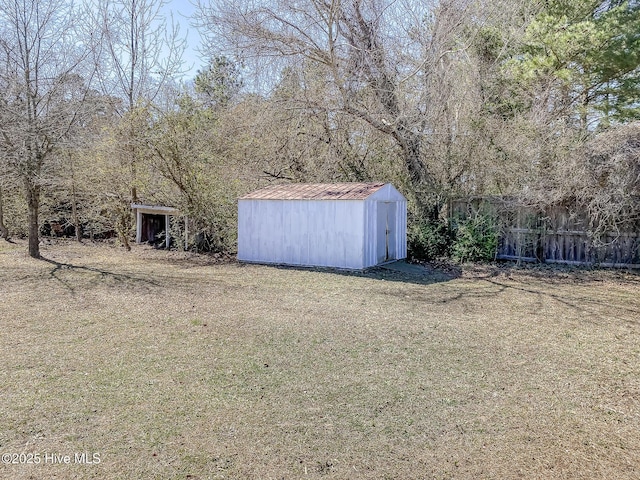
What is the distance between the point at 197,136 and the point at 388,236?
550 cm

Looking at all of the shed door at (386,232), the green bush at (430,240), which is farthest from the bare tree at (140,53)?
the green bush at (430,240)

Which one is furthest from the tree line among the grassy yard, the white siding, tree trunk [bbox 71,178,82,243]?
the grassy yard

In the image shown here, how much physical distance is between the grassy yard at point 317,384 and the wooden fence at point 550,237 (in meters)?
2.95

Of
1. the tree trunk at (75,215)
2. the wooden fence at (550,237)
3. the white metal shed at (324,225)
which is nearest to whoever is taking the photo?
the white metal shed at (324,225)

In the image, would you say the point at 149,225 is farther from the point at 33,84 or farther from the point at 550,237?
the point at 550,237

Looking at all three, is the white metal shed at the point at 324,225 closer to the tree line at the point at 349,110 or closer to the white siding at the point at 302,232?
the white siding at the point at 302,232

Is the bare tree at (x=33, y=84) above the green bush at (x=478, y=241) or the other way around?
above

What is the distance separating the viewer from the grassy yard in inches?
99.3

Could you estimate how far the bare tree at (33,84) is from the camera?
28.1ft

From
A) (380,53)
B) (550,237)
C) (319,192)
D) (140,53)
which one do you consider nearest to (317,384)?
(319,192)

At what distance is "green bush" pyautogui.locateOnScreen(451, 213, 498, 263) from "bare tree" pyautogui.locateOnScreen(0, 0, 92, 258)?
8.75 m

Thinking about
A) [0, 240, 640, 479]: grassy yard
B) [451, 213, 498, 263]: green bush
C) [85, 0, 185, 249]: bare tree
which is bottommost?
[0, 240, 640, 479]: grassy yard

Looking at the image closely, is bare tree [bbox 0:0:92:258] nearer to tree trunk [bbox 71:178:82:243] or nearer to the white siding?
the white siding

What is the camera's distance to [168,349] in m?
4.30
